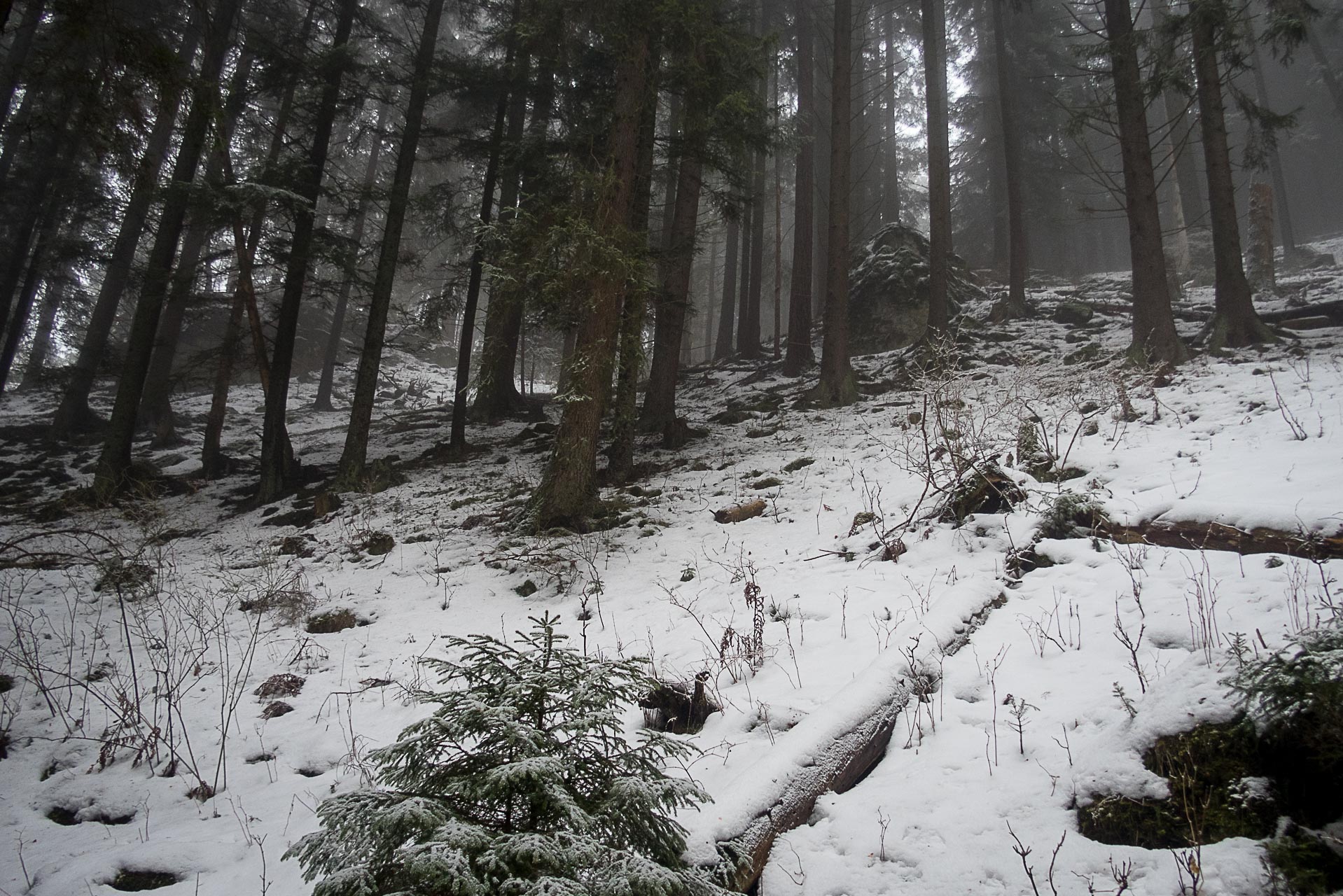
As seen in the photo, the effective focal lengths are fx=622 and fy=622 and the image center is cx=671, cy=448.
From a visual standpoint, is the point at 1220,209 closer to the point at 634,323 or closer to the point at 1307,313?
the point at 1307,313

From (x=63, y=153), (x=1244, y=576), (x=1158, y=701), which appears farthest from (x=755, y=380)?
(x=63, y=153)

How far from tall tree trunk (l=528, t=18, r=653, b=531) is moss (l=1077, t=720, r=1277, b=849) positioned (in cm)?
638

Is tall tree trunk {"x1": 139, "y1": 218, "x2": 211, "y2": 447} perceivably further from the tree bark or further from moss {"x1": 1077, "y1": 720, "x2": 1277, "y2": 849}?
moss {"x1": 1077, "y1": 720, "x2": 1277, "y2": 849}

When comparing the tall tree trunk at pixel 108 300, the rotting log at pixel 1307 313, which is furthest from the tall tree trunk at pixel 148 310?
the rotting log at pixel 1307 313

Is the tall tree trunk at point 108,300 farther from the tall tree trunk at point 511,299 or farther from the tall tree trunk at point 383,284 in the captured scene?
the tall tree trunk at point 511,299

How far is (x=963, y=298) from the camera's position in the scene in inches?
751

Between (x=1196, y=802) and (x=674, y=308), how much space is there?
9.60 meters

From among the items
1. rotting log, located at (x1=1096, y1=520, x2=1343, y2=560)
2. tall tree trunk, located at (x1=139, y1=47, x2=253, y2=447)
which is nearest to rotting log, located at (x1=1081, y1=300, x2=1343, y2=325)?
rotting log, located at (x1=1096, y1=520, x2=1343, y2=560)

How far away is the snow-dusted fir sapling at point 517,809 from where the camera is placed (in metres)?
1.65

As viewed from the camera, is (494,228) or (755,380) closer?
(494,228)

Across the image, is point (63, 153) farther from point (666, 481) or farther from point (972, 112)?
point (972, 112)

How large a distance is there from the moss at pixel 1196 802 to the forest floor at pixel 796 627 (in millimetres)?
68

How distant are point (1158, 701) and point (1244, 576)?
1.81 m

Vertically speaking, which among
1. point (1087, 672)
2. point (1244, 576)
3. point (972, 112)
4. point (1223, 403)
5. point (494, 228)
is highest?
point (972, 112)
